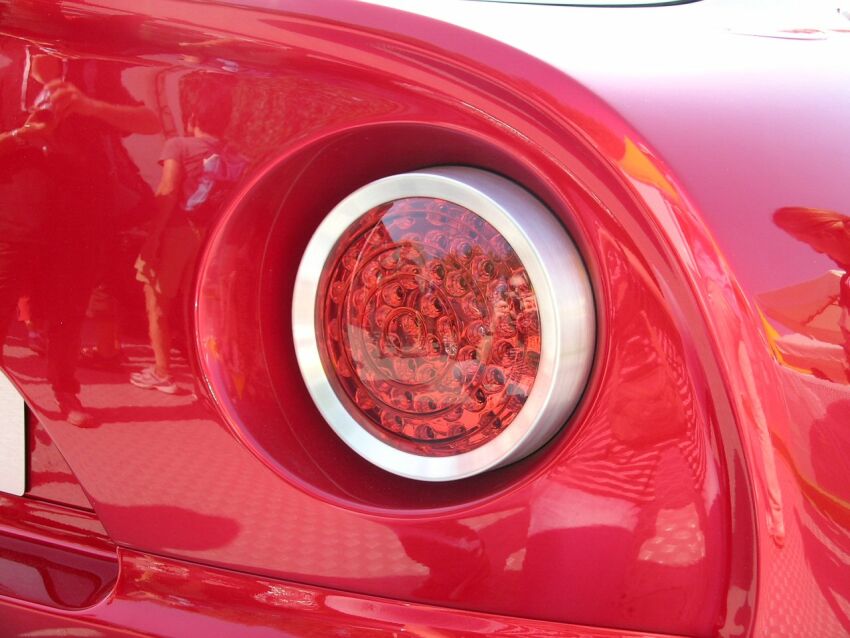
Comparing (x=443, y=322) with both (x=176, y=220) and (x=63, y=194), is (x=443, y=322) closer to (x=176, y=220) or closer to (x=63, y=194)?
(x=176, y=220)

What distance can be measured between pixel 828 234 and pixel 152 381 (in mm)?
777

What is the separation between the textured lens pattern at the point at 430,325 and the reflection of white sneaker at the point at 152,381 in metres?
0.20

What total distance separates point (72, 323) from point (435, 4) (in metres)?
0.59

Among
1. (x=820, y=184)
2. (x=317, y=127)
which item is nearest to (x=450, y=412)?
(x=317, y=127)

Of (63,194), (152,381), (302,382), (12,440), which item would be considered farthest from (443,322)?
(12,440)

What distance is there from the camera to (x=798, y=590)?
3.05 feet

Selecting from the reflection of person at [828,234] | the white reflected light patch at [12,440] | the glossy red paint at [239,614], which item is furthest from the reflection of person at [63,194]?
the reflection of person at [828,234]

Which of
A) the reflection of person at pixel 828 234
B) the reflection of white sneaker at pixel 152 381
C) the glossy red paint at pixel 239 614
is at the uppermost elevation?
the reflection of person at pixel 828 234

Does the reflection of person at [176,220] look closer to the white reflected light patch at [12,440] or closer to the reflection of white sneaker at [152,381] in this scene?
the reflection of white sneaker at [152,381]

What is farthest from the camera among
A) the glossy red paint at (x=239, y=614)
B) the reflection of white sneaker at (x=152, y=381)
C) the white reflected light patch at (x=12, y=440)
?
the white reflected light patch at (x=12, y=440)

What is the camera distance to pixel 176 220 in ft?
3.60

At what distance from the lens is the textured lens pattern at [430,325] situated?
0.96 metres

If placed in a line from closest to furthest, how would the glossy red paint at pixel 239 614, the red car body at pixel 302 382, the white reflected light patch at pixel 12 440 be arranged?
the red car body at pixel 302 382, the glossy red paint at pixel 239 614, the white reflected light patch at pixel 12 440

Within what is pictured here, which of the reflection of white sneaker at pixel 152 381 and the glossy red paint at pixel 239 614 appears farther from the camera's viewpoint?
the reflection of white sneaker at pixel 152 381
